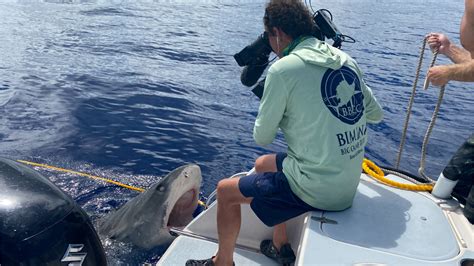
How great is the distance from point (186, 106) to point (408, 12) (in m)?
24.3

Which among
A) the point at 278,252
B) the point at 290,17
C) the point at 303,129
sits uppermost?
the point at 290,17

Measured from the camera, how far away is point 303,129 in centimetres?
280

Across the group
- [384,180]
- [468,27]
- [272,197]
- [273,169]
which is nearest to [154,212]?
[273,169]

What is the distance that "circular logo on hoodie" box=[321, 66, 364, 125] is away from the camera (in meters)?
2.77

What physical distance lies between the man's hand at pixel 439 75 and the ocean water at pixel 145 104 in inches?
107

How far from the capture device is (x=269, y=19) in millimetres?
3111

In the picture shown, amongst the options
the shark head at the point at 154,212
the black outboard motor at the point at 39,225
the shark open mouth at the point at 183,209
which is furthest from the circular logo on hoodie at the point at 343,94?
the shark open mouth at the point at 183,209

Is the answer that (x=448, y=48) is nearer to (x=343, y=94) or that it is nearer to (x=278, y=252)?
(x=343, y=94)

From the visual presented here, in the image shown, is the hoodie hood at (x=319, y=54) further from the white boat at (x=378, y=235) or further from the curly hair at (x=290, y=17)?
the white boat at (x=378, y=235)

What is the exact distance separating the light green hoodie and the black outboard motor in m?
1.22

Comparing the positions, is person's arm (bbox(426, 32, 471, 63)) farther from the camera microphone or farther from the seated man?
the camera microphone

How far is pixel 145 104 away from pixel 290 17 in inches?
253

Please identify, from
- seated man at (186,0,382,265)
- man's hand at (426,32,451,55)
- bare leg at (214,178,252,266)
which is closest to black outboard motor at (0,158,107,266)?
bare leg at (214,178,252,266)

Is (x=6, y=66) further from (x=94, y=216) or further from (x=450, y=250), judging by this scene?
(x=450, y=250)
